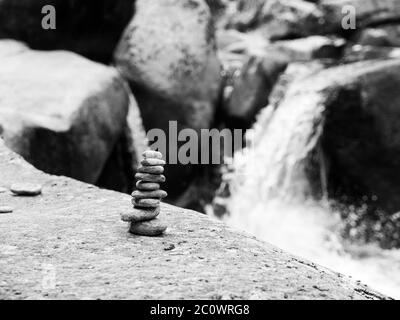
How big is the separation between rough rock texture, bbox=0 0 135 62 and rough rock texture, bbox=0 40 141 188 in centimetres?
51

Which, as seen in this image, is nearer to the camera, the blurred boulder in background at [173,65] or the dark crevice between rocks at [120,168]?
the dark crevice between rocks at [120,168]

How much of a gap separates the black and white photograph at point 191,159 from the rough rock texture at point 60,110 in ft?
0.11

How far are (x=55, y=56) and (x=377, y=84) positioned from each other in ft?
22.9

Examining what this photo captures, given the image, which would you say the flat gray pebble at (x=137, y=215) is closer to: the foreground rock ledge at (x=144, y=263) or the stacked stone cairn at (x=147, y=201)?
the stacked stone cairn at (x=147, y=201)

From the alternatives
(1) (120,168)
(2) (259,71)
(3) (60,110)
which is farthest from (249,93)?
(3) (60,110)

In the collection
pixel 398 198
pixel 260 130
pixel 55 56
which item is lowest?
pixel 398 198

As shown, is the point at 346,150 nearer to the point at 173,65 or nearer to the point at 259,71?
the point at 259,71

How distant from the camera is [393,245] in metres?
9.29

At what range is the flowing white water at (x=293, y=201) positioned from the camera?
864 cm

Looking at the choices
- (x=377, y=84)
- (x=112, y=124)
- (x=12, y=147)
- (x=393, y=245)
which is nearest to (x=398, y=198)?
(x=393, y=245)

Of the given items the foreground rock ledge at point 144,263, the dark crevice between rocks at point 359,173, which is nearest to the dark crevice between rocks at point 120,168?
the dark crevice between rocks at point 359,173

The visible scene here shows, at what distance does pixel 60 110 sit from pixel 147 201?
16.1 ft

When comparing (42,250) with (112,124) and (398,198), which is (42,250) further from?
(398,198)

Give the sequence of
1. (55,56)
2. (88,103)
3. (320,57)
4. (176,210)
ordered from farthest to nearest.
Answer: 1. (320,57)
2. (55,56)
3. (88,103)
4. (176,210)
